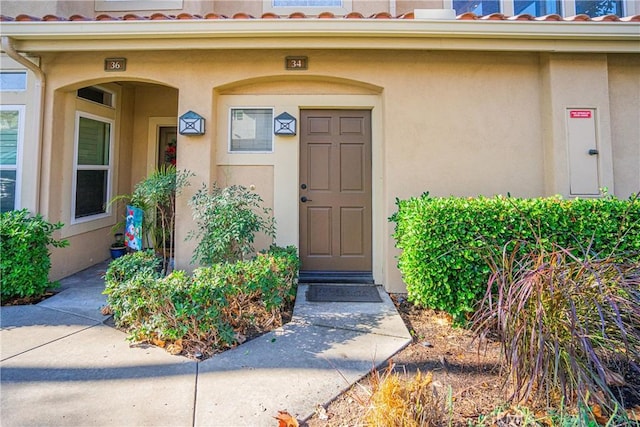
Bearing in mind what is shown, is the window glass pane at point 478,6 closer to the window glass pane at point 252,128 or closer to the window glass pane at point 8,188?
the window glass pane at point 252,128

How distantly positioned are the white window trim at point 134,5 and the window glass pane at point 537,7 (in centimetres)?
574

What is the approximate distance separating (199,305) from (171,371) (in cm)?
55

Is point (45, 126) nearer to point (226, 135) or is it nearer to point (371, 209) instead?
point (226, 135)

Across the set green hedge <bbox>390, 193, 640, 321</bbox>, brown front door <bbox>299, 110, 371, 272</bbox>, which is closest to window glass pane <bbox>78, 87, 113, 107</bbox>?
brown front door <bbox>299, 110, 371, 272</bbox>

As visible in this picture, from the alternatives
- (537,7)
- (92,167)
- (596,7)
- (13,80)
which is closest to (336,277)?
(92,167)

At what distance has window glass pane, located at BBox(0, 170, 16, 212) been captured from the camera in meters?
4.56

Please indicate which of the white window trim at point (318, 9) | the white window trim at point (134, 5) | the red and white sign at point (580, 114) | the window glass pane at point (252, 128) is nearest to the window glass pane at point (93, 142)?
the white window trim at point (134, 5)

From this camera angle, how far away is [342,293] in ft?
14.0

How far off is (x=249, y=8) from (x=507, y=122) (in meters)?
4.65

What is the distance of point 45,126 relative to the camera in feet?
15.0

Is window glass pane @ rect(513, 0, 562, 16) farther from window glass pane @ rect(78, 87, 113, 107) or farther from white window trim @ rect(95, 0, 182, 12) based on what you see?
window glass pane @ rect(78, 87, 113, 107)

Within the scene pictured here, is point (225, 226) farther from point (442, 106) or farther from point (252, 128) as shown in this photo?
point (442, 106)

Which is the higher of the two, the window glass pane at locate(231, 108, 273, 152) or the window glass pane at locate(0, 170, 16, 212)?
the window glass pane at locate(231, 108, 273, 152)

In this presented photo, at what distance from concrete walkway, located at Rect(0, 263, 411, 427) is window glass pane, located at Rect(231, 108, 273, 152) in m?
2.62
